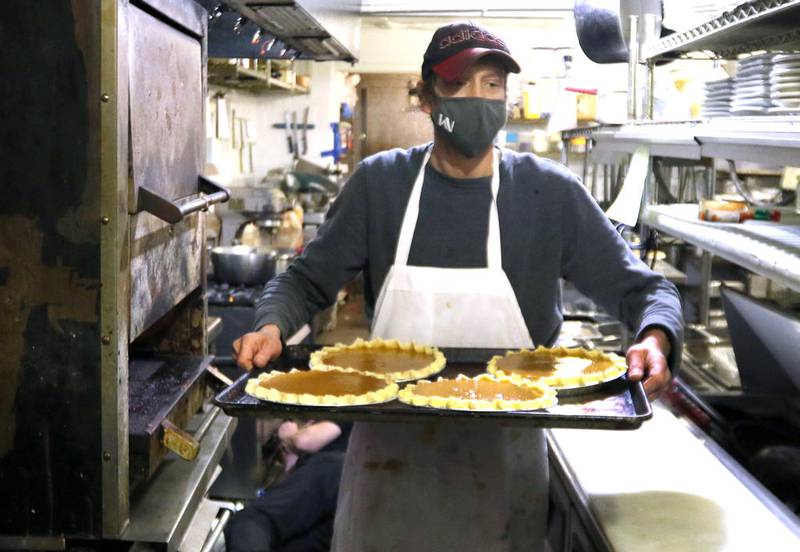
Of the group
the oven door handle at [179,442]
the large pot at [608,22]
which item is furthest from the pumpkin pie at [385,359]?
the large pot at [608,22]

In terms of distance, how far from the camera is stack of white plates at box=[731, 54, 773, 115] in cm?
257

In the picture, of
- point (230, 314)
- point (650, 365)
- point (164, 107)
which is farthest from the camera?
point (230, 314)

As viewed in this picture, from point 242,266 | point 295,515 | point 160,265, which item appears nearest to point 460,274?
point 160,265

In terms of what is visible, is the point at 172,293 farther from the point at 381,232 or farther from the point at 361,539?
the point at 361,539

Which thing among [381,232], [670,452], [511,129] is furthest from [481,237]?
[511,129]

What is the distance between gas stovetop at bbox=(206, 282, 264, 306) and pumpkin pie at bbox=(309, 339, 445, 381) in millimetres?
Result: 2285

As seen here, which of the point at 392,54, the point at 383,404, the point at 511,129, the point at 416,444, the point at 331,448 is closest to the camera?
the point at 383,404

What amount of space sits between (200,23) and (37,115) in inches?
34.3

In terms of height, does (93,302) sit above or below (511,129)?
below

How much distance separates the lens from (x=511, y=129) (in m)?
8.83

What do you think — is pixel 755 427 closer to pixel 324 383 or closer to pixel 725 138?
pixel 725 138

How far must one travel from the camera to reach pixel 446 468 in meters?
2.27

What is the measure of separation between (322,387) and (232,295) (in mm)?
2815

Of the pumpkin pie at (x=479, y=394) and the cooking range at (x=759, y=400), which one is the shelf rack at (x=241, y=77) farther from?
the pumpkin pie at (x=479, y=394)
